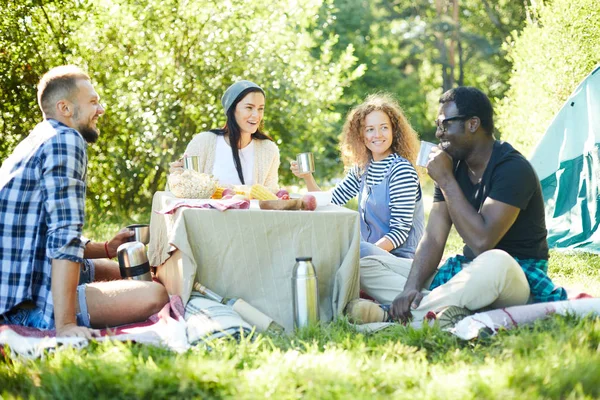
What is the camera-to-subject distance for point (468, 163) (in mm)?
4141

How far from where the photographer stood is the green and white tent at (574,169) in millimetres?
7062

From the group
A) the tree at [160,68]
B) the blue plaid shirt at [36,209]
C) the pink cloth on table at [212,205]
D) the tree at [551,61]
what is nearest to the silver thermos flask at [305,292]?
the pink cloth on table at [212,205]

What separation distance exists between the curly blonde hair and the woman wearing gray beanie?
0.70 meters

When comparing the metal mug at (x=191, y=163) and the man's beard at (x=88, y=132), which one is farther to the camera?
the metal mug at (x=191, y=163)

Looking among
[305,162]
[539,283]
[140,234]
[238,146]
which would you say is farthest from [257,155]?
[539,283]

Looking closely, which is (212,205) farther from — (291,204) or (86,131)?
(86,131)

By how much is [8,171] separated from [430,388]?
7.63 feet

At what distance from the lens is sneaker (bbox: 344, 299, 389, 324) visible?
405 centimetres

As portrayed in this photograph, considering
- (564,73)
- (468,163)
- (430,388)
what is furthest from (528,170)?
(564,73)

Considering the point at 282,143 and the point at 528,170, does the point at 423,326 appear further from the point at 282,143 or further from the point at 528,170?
the point at 282,143

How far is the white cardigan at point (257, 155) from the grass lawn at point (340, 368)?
2571 millimetres

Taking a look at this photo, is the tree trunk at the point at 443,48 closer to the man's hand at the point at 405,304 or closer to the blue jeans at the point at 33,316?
the man's hand at the point at 405,304

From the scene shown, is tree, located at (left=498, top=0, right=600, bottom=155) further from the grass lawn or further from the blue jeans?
the blue jeans

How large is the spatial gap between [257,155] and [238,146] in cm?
17
